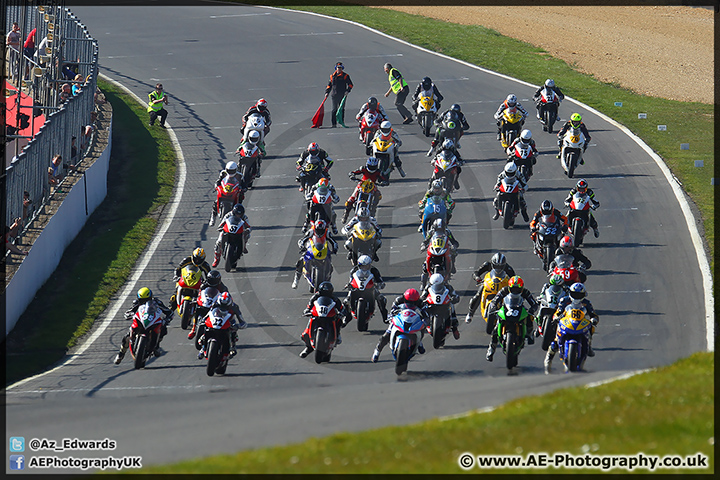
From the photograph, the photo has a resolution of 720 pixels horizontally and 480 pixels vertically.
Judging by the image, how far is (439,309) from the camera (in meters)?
19.9

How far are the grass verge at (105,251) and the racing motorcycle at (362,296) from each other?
6.40 metres

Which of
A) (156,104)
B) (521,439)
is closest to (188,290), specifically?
(521,439)

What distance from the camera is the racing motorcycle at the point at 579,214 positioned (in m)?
25.5

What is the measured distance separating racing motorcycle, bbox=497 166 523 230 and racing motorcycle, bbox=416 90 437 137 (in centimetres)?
802

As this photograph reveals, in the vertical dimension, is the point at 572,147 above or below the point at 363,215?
above

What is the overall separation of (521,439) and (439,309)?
8.14 m

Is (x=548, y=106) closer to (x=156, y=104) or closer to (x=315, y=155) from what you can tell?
(x=315, y=155)

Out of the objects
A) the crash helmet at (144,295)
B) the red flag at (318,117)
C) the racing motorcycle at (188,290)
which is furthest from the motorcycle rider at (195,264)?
the red flag at (318,117)

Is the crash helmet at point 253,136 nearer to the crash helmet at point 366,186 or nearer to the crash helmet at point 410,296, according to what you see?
the crash helmet at point 366,186

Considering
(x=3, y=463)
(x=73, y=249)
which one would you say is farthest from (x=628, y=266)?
(x=3, y=463)

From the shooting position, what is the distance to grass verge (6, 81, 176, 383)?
2127 cm

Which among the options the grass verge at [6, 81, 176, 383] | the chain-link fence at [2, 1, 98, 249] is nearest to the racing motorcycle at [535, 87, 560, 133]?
the grass verge at [6, 81, 176, 383]

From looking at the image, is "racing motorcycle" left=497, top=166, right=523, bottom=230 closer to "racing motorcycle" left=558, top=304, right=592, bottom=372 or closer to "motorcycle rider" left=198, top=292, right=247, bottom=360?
"racing motorcycle" left=558, top=304, right=592, bottom=372

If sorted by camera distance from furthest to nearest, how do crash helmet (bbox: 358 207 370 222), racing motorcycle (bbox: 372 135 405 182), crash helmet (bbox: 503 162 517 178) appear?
racing motorcycle (bbox: 372 135 405 182)
crash helmet (bbox: 503 162 517 178)
crash helmet (bbox: 358 207 370 222)
